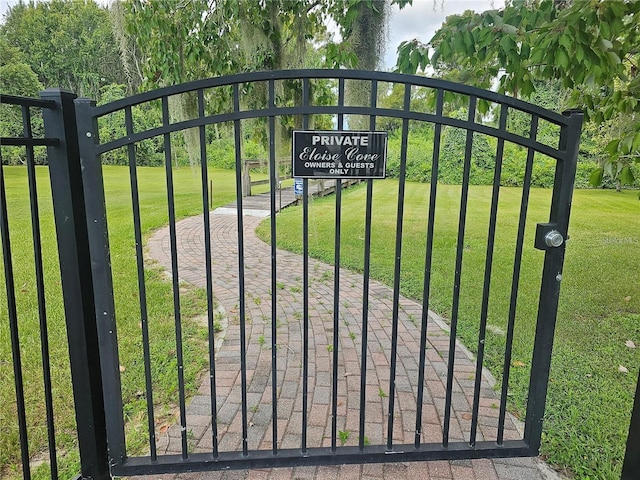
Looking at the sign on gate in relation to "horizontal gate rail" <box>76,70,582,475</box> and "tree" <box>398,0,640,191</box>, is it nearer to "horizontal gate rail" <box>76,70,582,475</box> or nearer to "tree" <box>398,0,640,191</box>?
"horizontal gate rail" <box>76,70,582,475</box>

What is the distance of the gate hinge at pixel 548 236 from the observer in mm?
1699

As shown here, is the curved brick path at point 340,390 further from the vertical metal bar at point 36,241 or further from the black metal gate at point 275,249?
the vertical metal bar at point 36,241

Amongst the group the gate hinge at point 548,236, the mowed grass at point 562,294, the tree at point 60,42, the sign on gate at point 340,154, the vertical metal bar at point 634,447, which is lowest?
the mowed grass at point 562,294

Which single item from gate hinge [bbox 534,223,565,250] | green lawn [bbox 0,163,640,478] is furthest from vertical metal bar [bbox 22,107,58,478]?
gate hinge [bbox 534,223,565,250]

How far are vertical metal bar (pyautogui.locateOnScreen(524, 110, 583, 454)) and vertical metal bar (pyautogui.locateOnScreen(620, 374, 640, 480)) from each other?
373 millimetres

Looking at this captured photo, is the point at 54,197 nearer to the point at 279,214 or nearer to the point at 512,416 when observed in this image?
the point at 512,416

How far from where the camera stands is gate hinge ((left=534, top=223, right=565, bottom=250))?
66.9 inches

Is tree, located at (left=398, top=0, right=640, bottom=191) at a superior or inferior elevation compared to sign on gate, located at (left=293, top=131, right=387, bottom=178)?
superior

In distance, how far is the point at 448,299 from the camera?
13.9 feet

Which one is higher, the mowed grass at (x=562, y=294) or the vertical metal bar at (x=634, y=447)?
the vertical metal bar at (x=634, y=447)

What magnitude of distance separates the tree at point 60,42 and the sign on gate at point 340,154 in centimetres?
1037

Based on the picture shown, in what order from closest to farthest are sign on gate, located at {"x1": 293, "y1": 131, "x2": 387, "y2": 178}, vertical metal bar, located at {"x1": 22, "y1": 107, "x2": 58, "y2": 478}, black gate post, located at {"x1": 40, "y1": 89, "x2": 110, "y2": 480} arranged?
vertical metal bar, located at {"x1": 22, "y1": 107, "x2": 58, "y2": 478} → black gate post, located at {"x1": 40, "y1": 89, "x2": 110, "y2": 480} → sign on gate, located at {"x1": 293, "y1": 131, "x2": 387, "y2": 178}

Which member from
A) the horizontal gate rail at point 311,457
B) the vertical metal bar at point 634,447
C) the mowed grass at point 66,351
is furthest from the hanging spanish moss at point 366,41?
the vertical metal bar at point 634,447

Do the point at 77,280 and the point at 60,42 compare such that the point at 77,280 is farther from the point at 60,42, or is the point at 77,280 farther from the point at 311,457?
the point at 60,42
